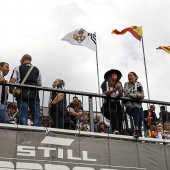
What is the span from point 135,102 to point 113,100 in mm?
544

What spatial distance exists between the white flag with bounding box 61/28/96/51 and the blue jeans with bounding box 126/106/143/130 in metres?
5.80

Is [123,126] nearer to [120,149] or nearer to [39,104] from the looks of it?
[120,149]

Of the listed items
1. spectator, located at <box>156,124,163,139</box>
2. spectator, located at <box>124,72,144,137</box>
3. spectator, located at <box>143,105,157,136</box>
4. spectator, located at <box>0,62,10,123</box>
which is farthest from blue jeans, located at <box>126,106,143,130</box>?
spectator, located at <box>0,62,10,123</box>

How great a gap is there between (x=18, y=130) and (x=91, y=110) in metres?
1.75

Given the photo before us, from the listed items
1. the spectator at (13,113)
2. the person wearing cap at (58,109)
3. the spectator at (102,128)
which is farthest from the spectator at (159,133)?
the spectator at (13,113)

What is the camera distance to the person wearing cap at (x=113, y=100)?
8.30 metres

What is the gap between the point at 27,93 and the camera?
7797 millimetres

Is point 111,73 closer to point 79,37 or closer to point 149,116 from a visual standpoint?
point 149,116

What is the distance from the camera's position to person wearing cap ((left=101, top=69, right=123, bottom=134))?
8.30 meters

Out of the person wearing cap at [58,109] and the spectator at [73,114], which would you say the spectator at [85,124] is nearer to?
the spectator at [73,114]

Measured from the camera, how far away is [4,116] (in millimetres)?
7492

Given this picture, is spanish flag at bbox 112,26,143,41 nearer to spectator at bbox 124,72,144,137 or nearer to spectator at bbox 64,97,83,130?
spectator at bbox 124,72,144,137

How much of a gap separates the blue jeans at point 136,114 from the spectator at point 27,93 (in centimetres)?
205

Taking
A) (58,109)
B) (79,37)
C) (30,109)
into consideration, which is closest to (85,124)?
(58,109)
